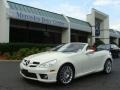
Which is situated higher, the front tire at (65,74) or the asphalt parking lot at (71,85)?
the front tire at (65,74)

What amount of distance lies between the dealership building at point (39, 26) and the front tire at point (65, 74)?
1659cm

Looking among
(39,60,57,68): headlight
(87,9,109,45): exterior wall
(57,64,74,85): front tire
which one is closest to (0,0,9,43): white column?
(57,64,74,85): front tire

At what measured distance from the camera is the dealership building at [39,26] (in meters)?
24.4

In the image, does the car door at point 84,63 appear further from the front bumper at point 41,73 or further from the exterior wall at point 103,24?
the exterior wall at point 103,24

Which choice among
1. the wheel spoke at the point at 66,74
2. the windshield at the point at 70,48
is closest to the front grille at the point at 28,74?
the wheel spoke at the point at 66,74

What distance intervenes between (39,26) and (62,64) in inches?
894

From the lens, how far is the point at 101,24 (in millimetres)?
50375

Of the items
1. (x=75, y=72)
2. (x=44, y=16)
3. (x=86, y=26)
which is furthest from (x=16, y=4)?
(x=75, y=72)

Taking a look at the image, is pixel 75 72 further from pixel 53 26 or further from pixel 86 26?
pixel 86 26

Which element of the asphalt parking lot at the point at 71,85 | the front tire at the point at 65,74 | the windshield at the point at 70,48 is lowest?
the asphalt parking lot at the point at 71,85

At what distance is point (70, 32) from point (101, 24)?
52.6ft

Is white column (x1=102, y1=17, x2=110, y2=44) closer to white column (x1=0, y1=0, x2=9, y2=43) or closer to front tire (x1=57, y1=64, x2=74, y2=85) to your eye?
white column (x1=0, y1=0, x2=9, y2=43)

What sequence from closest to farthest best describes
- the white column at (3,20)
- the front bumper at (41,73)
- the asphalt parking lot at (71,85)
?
the front bumper at (41,73), the asphalt parking lot at (71,85), the white column at (3,20)

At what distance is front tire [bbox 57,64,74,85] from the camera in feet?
26.4
